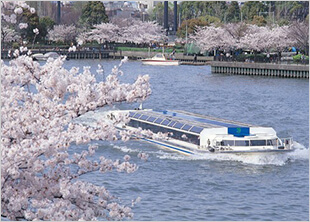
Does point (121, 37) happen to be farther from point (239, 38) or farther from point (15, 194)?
point (15, 194)

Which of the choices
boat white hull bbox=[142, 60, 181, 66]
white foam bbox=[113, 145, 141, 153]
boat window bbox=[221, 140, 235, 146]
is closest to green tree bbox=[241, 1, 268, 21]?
boat white hull bbox=[142, 60, 181, 66]

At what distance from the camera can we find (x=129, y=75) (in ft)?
288

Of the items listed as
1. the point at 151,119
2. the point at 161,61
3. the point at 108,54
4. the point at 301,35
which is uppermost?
the point at 301,35

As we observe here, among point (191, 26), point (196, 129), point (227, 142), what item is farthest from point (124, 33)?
point (227, 142)

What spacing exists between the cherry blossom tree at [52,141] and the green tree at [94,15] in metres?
137

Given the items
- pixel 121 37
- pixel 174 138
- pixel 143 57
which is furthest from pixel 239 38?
pixel 174 138

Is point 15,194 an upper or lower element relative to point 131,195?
upper

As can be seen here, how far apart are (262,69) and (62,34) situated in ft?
221

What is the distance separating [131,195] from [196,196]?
2566 millimetres

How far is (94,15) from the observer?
152375 mm

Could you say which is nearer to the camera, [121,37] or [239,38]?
[239,38]

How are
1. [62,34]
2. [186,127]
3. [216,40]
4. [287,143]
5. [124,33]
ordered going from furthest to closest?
1. [124,33]
2. [62,34]
3. [216,40]
4. [186,127]
5. [287,143]

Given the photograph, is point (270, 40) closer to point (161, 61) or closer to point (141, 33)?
point (161, 61)

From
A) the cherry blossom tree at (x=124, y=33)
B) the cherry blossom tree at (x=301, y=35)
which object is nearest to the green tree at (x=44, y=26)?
the cherry blossom tree at (x=124, y=33)
